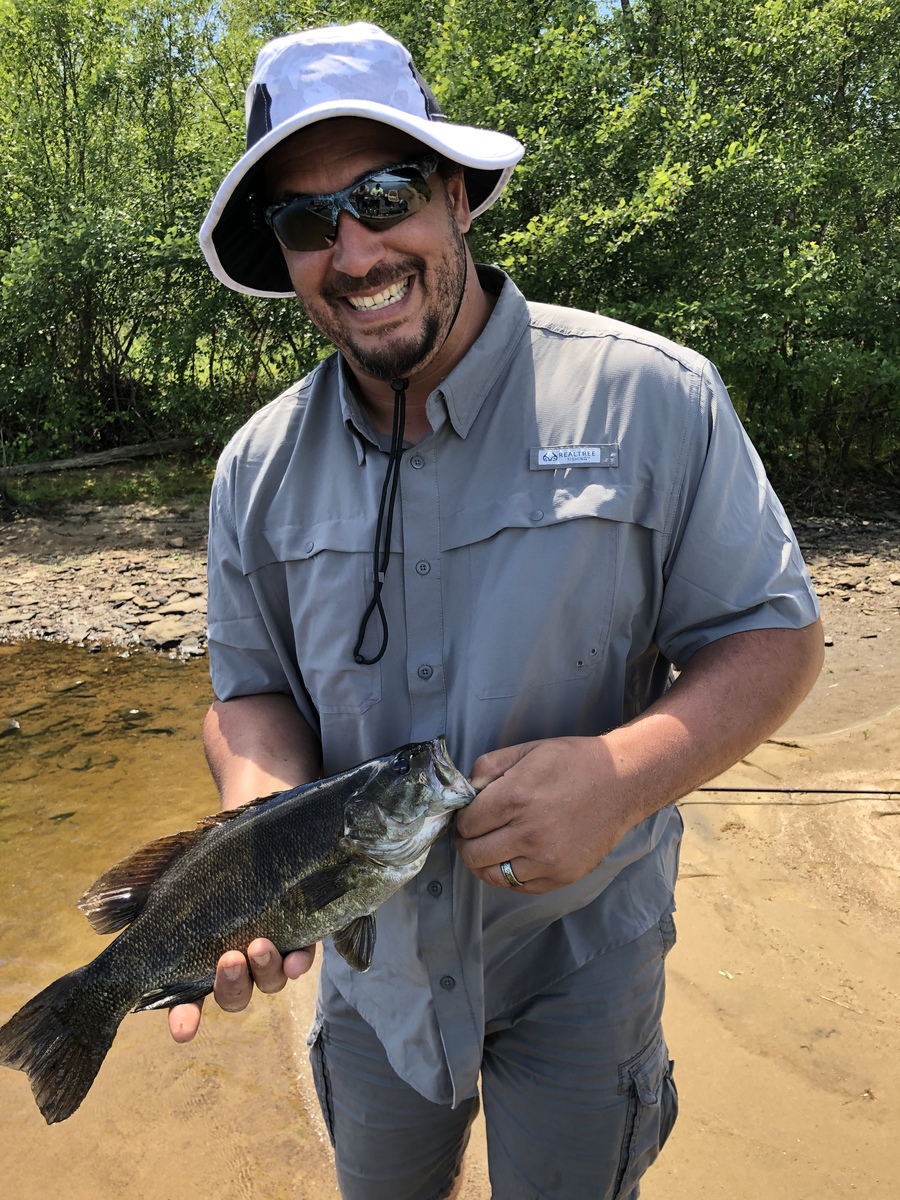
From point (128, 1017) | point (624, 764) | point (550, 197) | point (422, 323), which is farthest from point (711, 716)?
point (550, 197)

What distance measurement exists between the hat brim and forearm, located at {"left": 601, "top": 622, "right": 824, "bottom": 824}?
1.19 meters

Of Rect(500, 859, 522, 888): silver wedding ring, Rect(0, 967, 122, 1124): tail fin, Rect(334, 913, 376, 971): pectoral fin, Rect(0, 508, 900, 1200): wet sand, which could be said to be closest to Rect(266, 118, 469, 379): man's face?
Rect(500, 859, 522, 888): silver wedding ring

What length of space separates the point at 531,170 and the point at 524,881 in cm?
1057

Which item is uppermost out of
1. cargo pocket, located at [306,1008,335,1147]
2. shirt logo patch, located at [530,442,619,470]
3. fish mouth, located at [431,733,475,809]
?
shirt logo patch, located at [530,442,619,470]

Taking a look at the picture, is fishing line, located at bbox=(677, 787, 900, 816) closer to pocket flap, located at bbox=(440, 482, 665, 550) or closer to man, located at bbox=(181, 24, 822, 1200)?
man, located at bbox=(181, 24, 822, 1200)

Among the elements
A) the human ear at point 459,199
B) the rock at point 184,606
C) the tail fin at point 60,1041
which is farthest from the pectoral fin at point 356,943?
the rock at point 184,606

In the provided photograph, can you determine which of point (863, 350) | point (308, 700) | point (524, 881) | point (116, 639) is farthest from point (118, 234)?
point (524, 881)

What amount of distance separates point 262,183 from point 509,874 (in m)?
1.65

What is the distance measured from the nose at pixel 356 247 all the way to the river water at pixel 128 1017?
3.34 m

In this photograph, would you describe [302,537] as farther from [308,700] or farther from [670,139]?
[670,139]

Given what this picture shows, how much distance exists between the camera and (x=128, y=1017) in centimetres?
456

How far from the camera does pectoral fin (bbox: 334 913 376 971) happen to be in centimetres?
210

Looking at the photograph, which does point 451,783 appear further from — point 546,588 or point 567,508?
point 567,508

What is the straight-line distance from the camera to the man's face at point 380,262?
2070mm
